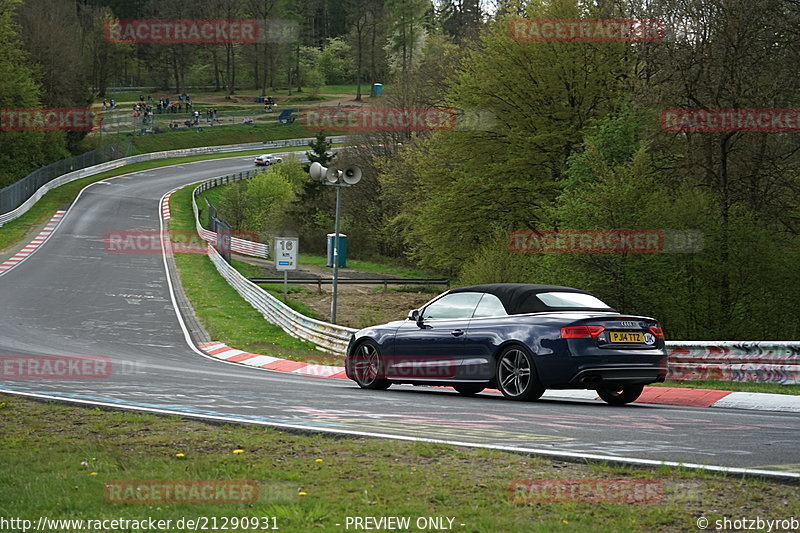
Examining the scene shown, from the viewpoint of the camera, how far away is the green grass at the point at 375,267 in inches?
2202

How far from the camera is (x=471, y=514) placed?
561cm

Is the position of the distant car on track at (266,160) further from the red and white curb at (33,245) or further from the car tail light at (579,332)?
the car tail light at (579,332)

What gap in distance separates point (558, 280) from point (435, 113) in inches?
709

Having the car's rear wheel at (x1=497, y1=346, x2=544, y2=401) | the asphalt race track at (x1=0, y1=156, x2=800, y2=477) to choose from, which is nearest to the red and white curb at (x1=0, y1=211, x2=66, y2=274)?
the asphalt race track at (x1=0, y1=156, x2=800, y2=477)

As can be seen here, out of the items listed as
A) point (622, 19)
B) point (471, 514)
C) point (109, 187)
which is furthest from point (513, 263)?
point (109, 187)

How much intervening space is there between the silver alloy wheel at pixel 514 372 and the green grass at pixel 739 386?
326 centimetres

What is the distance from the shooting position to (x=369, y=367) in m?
14.3

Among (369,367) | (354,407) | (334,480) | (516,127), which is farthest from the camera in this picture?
(516,127)

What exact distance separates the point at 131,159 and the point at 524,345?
86.1 meters

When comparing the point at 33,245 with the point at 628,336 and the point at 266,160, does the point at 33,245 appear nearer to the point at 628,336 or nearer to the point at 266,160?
the point at 628,336

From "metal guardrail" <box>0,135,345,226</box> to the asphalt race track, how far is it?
32814 mm

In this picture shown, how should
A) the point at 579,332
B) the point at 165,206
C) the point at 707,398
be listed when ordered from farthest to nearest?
the point at 165,206 → the point at 707,398 → the point at 579,332

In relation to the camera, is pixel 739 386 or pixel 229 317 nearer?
pixel 739 386

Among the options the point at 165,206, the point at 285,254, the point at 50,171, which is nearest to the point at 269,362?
the point at 285,254
